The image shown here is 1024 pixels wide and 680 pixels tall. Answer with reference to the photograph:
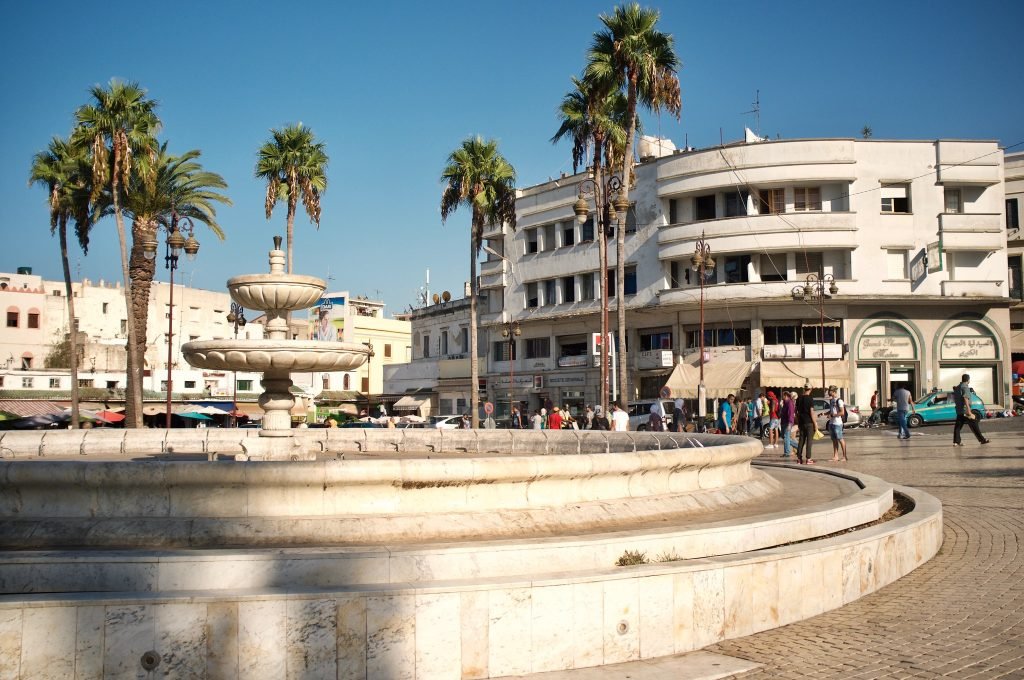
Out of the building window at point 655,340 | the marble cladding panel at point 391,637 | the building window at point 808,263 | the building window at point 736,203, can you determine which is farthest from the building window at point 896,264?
the marble cladding panel at point 391,637

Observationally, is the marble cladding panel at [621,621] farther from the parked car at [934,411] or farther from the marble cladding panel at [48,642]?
the parked car at [934,411]

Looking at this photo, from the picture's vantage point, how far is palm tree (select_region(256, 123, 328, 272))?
39625mm

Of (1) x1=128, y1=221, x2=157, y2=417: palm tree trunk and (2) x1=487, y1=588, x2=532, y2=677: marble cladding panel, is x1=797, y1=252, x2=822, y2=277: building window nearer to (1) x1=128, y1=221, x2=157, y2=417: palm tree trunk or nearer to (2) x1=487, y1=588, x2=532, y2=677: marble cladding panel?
(1) x1=128, y1=221, x2=157, y2=417: palm tree trunk

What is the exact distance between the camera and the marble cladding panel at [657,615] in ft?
18.3

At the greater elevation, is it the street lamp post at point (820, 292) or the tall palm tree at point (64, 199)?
the tall palm tree at point (64, 199)

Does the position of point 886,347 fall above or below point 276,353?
above

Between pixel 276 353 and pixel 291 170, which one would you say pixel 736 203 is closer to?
pixel 291 170

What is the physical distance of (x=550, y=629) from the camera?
531 centimetres

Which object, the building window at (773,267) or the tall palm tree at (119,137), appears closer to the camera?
the tall palm tree at (119,137)

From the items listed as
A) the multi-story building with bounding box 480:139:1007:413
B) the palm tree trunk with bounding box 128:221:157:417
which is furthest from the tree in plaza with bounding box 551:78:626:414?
the palm tree trunk with bounding box 128:221:157:417

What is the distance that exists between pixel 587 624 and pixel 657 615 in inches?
20.1

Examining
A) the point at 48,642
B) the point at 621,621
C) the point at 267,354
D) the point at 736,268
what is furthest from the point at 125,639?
the point at 736,268

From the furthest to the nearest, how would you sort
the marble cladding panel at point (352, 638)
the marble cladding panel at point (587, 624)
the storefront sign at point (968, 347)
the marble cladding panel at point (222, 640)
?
the storefront sign at point (968, 347) → the marble cladding panel at point (587, 624) → the marble cladding panel at point (352, 638) → the marble cladding panel at point (222, 640)

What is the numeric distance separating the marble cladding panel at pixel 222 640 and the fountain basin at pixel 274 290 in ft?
23.0
